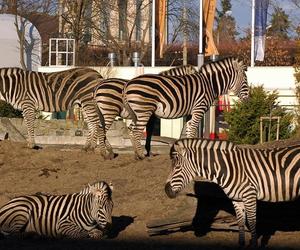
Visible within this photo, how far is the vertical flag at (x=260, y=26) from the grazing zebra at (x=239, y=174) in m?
21.2

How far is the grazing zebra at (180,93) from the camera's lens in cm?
1623

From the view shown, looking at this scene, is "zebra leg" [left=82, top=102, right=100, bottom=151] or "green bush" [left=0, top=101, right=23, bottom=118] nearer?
"zebra leg" [left=82, top=102, right=100, bottom=151]

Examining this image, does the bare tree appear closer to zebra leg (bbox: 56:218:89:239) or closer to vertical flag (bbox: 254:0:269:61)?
vertical flag (bbox: 254:0:269:61)

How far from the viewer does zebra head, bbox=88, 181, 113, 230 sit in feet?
37.1

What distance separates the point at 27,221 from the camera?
39.7ft

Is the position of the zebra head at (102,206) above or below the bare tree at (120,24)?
below

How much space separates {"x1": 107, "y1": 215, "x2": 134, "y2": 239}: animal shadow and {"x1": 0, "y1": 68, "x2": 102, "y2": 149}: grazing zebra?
20.5 ft

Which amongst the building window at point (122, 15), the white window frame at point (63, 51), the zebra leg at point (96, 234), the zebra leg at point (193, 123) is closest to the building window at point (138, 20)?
the building window at point (122, 15)

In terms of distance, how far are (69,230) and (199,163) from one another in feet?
7.22

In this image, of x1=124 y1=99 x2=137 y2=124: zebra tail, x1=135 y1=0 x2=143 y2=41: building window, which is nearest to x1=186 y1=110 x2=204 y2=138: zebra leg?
x1=124 y1=99 x2=137 y2=124: zebra tail

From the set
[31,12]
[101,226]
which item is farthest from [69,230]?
[31,12]

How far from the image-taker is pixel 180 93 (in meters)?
16.5

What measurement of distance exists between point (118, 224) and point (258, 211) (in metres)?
2.12

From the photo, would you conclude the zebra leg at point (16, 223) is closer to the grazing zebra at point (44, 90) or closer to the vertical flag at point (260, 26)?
the grazing zebra at point (44, 90)
